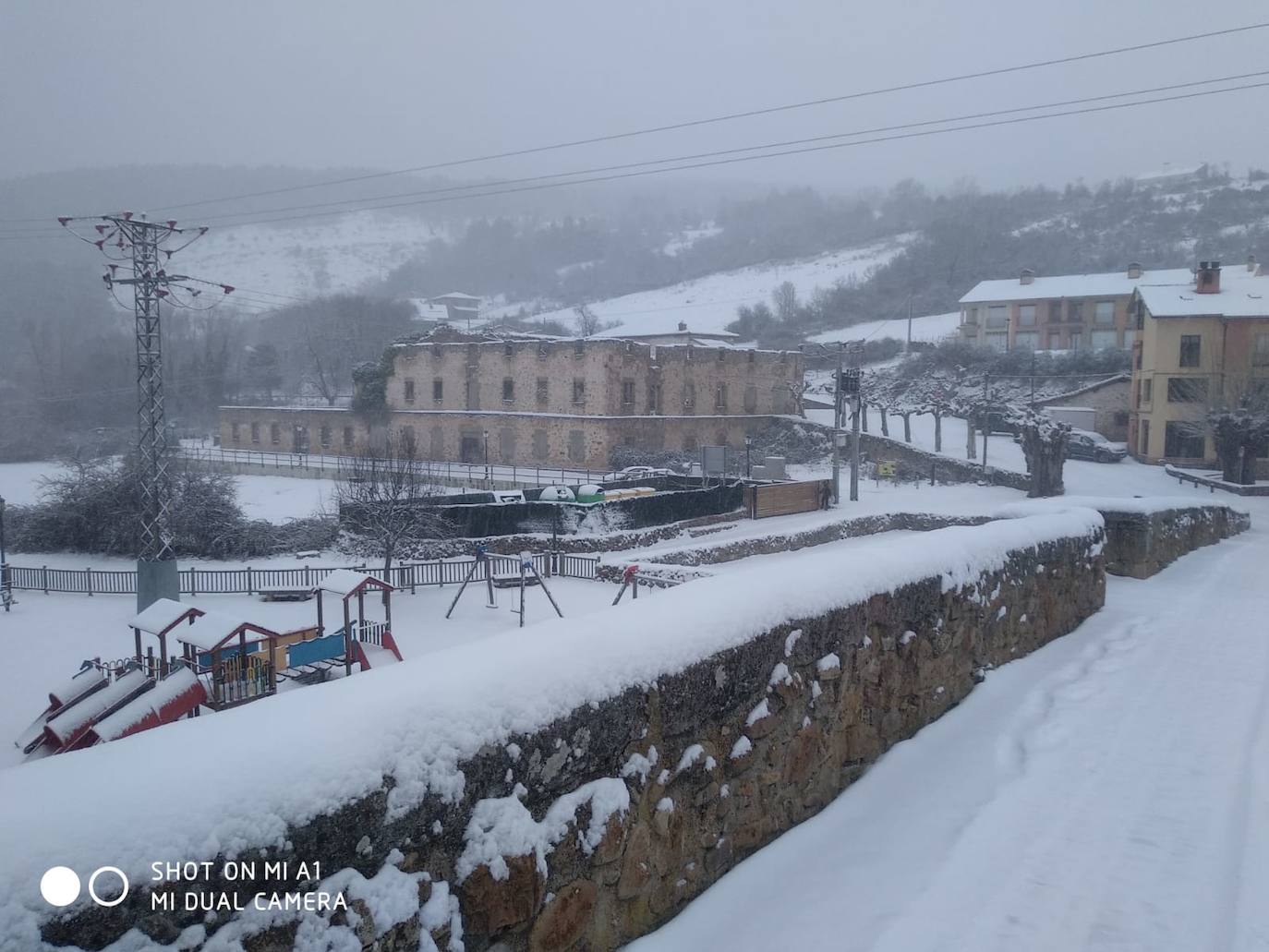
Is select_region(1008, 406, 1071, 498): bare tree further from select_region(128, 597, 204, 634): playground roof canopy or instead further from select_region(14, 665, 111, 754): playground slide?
select_region(14, 665, 111, 754): playground slide

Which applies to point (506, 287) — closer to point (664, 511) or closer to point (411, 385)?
point (411, 385)

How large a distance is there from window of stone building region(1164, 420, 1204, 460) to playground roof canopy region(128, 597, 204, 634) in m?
39.9

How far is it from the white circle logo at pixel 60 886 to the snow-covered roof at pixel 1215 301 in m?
45.2

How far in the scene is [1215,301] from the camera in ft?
131

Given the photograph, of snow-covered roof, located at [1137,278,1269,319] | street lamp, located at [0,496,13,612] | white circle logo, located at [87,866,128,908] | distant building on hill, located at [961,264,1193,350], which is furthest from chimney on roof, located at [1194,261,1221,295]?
white circle logo, located at [87,866,128,908]

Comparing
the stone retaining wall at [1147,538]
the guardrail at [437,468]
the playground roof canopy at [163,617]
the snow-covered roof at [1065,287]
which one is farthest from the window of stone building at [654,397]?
the playground roof canopy at [163,617]

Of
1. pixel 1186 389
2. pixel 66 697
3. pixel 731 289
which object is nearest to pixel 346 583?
pixel 66 697

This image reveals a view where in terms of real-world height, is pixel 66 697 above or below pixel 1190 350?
below

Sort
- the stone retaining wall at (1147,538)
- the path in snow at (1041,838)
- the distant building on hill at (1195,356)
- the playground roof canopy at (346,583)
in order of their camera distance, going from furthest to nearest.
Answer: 1. the distant building on hill at (1195,356)
2. the playground roof canopy at (346,583)
3. the stone retaining wall at (1147,538)
4. the path in snow at (1041,838)

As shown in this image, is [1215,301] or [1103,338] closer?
[1215,301]

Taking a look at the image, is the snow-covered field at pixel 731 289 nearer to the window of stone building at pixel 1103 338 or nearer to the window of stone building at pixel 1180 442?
the window of stone building at pixel 1103 338

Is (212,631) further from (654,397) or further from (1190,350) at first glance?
(1190,350)

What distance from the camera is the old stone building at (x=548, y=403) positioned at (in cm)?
4525

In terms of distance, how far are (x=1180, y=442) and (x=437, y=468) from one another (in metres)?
34.9
